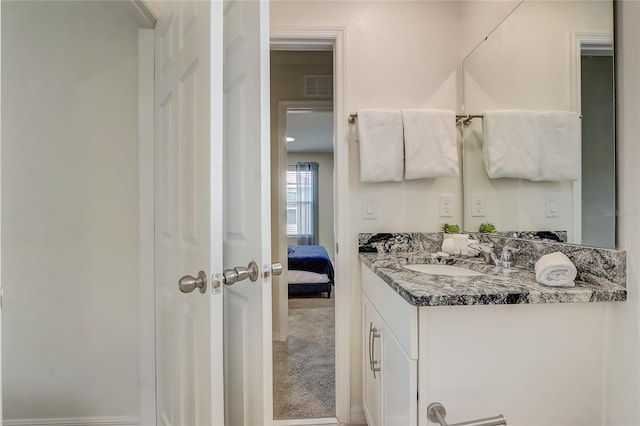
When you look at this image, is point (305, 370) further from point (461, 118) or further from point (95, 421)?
point (461, 118)

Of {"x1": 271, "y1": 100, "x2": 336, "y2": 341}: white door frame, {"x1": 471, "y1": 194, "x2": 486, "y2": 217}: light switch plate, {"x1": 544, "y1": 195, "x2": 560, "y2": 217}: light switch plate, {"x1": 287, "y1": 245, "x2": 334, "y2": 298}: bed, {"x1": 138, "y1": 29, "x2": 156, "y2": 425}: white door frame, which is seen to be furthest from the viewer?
{"x1": 287, "y1": 245, "x2": 334, "y2": 298}: bed

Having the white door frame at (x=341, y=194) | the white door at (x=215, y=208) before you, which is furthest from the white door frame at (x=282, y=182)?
the white door at (x=215, y=208)

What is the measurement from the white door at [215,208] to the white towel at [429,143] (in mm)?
911

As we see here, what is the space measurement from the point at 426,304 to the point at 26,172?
77.8 inches

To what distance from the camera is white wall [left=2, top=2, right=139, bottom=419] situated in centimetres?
156

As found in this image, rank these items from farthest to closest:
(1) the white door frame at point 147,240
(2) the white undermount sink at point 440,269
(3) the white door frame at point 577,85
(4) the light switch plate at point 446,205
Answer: (4) the light switch plate at point 446,205 < (1) the white door frame at point 147,240 < (2) the white undermount sink at point 440,269 < (3) the white door frame at point 577,85

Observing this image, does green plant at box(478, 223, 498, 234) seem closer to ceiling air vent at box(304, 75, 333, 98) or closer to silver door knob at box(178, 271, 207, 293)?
silver door knob at box(178, 271, 207, 293)

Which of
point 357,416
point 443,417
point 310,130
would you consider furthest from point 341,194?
point 310,130

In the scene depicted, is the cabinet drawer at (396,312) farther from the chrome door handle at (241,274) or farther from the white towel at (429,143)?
the white towel at (429,143)

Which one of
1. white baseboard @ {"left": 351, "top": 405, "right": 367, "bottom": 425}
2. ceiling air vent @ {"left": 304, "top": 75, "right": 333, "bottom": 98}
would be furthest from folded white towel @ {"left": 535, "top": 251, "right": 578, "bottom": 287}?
ceiling air vent @ {"left": 304, "top": 75, "right": 333, "bottom": 98}

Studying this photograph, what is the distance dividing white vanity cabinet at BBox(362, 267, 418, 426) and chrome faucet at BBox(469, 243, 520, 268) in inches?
19.6

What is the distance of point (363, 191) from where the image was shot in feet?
5.68

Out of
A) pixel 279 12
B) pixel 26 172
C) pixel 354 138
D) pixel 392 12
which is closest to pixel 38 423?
pixel 26 172

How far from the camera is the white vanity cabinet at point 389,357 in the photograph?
35.6 inches
